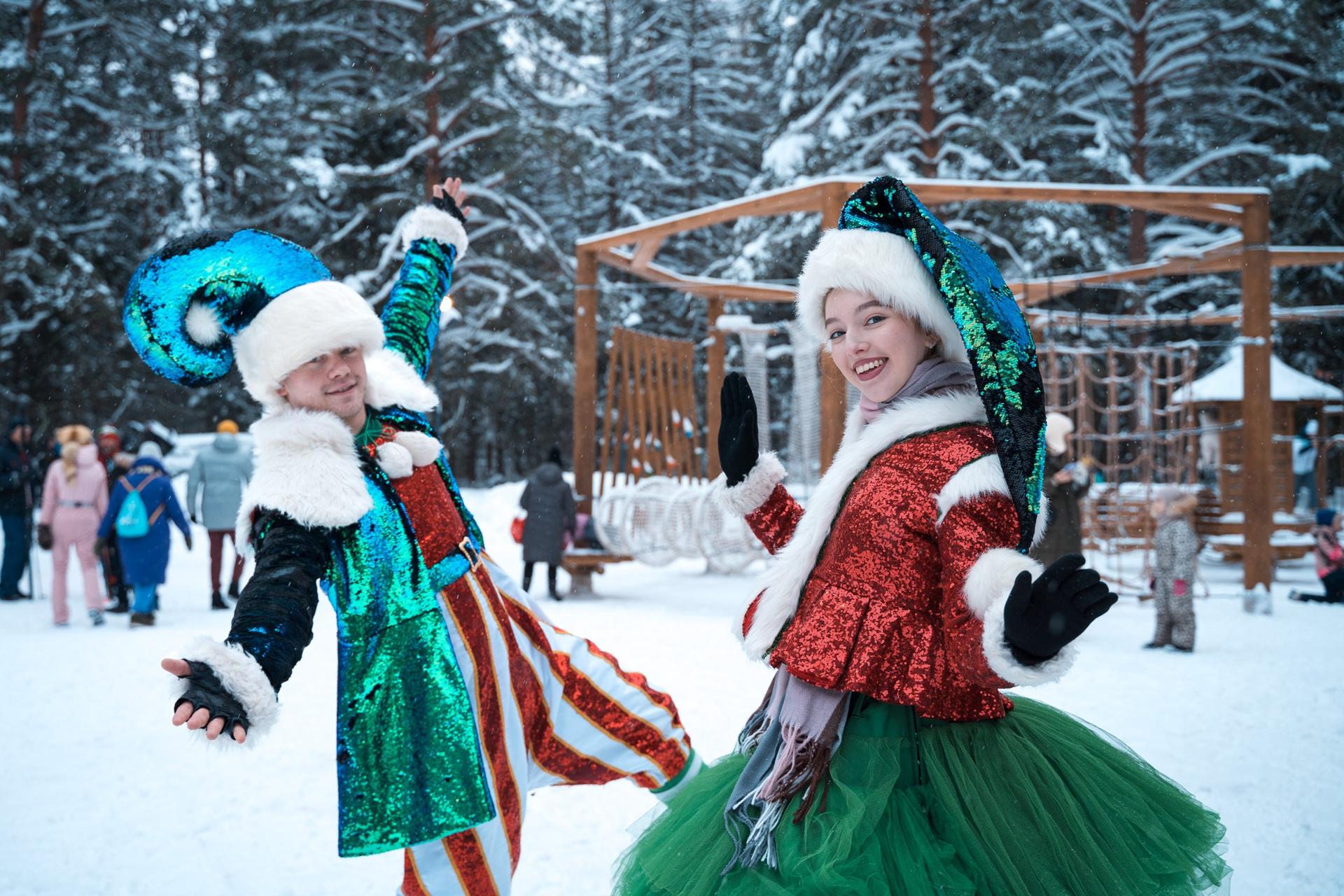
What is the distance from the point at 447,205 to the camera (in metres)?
3.07

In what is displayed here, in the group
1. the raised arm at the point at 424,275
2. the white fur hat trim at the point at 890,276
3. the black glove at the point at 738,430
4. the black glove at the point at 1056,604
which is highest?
the raised arm at the point at 424,275

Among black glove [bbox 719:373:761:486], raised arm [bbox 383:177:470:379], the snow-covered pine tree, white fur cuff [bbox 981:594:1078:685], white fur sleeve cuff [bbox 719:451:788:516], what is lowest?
white fur cuff [bbox 981:594:1078:685]

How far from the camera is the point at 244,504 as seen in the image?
2.04m

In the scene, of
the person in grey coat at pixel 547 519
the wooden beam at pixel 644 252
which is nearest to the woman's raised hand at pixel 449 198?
the wooden beam at pixel 644 252

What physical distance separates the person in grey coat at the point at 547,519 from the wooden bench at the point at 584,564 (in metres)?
0.11

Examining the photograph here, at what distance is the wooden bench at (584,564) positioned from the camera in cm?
905

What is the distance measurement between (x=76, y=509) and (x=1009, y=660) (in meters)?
8.68

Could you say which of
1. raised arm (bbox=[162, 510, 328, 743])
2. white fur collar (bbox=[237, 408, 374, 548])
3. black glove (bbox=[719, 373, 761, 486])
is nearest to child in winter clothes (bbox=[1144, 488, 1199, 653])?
black glove (bbox=[719, 373, 761, 486])

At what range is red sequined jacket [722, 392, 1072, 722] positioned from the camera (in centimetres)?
144

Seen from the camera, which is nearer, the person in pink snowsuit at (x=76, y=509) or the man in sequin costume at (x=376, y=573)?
→ the man in sequin costume at (x=376, y=573)

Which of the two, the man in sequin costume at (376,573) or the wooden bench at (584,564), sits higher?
the man in sequin costume at (376,573)

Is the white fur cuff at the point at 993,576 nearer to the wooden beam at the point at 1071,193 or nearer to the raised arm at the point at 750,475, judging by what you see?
the raised arm at the point at 750,475

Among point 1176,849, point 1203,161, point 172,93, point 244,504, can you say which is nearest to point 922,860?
point 1176,849

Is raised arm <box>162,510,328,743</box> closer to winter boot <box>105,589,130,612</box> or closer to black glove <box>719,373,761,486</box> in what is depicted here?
black glove <box>719,373,761,486</box>
